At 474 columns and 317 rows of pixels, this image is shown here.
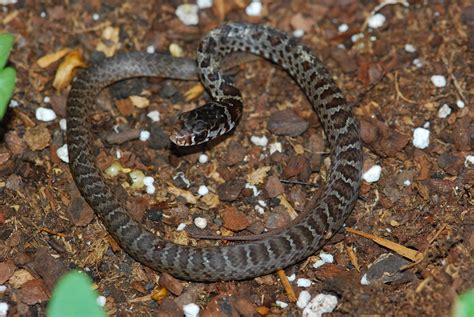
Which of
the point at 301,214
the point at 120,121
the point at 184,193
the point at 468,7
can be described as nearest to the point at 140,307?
the point at 184,193

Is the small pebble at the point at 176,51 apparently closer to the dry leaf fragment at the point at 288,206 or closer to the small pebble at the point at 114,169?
the small pebble at the point at 114,169

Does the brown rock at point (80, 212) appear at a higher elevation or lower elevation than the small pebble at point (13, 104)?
lower

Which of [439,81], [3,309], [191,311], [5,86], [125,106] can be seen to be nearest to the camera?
[5,86]

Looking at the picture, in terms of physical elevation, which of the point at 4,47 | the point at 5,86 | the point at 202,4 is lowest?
the point at 202,4

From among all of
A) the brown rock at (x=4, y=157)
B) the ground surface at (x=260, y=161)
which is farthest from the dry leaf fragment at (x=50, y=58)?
the brown rock at (x=4, y=157)

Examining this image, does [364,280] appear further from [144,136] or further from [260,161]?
[144,136]

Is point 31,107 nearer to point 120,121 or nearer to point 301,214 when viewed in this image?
point 120,121

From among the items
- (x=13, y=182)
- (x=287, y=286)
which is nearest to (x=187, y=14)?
(x=13, y=182)

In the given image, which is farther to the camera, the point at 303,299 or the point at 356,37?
the point at 356,37
